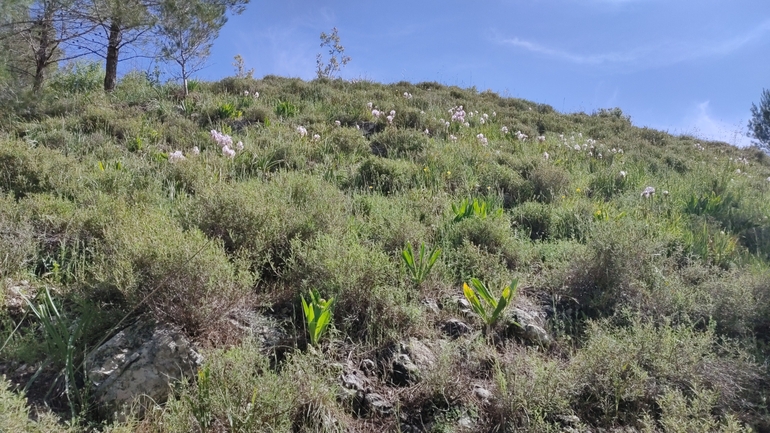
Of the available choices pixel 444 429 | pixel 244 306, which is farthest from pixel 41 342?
pixel 444 429

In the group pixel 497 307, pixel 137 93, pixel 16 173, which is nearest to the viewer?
pixel 497 307

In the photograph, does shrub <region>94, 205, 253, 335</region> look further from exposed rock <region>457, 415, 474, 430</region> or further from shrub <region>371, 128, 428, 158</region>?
shrub <region>371, 128, 428, 158</region>

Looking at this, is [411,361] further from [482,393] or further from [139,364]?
[139,364]

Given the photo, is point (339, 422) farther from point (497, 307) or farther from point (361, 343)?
point (497, 307)

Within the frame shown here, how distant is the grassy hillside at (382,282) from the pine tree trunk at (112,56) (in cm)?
407

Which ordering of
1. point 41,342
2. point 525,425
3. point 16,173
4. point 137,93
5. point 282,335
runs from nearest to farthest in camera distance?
point 525,425 → point 41,342 → point 282,335 → point 16,173 → point 137,93

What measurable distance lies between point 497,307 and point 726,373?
126cm

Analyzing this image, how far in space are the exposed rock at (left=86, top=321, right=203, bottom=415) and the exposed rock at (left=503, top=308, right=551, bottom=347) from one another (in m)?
1.85

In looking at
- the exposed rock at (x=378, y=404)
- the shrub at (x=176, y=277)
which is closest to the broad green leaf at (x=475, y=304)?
the exposed rock at (x=378, y=404)

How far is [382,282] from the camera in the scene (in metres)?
2.95

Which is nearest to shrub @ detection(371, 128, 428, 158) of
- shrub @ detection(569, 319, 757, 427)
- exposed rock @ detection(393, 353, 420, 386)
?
exposed rock @ detection(393, 353, 420, 386)

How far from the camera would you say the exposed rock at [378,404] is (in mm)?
2289

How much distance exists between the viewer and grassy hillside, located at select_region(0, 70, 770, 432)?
219 centimetres

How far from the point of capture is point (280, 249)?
3354mm
